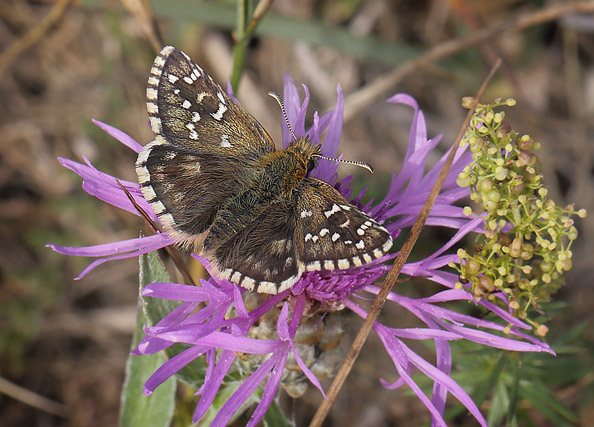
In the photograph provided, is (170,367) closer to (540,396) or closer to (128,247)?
(128,247)

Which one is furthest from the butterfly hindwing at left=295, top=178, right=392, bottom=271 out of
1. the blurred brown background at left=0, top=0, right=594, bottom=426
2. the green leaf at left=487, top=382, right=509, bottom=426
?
the blurred brown background at left=0, top=0, right=594, bottom=426

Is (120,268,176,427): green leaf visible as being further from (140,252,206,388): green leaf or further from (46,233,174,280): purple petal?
(46,233,174,280): purple petal

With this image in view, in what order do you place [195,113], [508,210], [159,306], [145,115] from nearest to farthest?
[508,210] → [159,306] → [195,113] → [145,115]

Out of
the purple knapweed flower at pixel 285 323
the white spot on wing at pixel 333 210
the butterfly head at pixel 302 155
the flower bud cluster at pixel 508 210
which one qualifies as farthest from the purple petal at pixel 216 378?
the flower bud cluster at pixel 508 210

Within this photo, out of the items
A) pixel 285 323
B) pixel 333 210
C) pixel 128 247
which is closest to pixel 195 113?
pixel 128 247

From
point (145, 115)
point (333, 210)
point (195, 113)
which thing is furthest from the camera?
point (145, 115)

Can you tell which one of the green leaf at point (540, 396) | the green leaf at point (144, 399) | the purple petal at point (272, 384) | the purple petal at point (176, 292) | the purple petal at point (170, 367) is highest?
the green leaf at point (540, 396)

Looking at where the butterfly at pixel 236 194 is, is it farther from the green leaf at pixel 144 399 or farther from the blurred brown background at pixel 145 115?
the blurred brown background at pixel 145 115
